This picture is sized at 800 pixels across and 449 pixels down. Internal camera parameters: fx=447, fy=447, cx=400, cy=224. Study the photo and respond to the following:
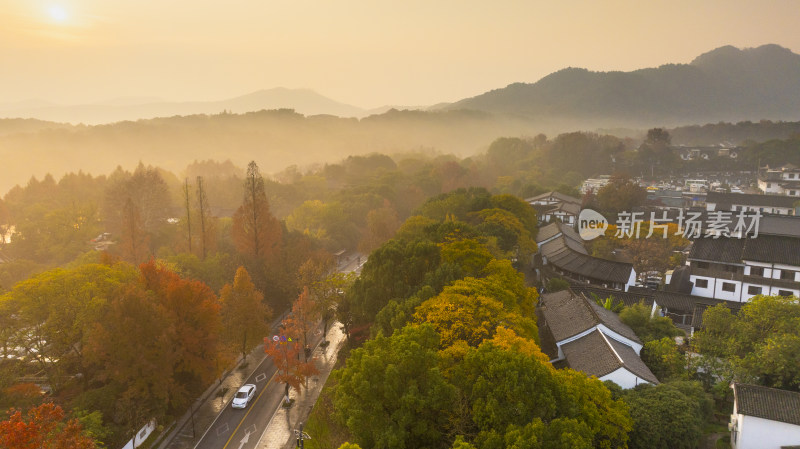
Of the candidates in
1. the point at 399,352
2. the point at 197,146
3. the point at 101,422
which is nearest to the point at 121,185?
the point at 101,422

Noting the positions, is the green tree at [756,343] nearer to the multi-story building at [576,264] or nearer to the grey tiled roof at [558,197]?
the multi-story building at [576,264]

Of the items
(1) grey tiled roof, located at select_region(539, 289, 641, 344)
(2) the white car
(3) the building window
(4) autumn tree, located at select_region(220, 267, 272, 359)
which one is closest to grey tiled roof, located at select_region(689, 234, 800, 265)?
(3) the building window

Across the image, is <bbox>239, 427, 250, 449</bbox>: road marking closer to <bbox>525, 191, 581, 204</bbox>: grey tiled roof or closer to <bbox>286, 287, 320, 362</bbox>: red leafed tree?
<bbox>286, 287, 320, 362</bbox>: red leafed tree

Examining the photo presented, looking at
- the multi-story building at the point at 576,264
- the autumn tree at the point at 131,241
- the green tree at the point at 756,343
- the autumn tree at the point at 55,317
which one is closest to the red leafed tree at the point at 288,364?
the autumn tree at the point at 55,317

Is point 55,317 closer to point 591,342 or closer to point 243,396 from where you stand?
point 243,396

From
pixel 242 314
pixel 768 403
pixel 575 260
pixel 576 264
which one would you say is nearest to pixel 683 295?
pixel 576 264
